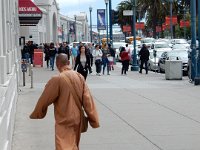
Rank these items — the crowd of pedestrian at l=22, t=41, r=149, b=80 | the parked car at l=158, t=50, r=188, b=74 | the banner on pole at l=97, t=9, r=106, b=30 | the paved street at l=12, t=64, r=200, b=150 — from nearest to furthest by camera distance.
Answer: the paved street at l=12, t=64, r=200, b=150 → the crowd of pedestrian at l=22, t=41, r=149, b=80 → the parked car at l=158, t=50, r=188, b=74 → the banner on pole at l=97, t=9, r=106, b=30

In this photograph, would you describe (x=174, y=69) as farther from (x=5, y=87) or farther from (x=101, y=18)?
(x=101, y=18)

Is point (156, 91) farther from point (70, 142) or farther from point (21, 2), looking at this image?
point (70, 142)

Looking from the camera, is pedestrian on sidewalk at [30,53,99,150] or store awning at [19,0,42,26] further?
store awning at [19,0,42,26]

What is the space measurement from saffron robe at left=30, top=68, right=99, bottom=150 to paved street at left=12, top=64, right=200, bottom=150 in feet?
7.68

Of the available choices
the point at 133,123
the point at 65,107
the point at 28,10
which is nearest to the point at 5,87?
the point at 65,107

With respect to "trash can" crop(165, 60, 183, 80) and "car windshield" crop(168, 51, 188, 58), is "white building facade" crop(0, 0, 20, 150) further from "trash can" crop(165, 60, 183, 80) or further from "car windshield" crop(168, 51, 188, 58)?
"car windshield" crop(168, 51, 188, 58)

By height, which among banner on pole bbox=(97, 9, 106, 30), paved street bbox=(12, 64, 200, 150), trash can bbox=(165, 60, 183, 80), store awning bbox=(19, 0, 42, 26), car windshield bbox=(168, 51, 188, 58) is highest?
banner on pole bbox=(97, 9, 106, 30)

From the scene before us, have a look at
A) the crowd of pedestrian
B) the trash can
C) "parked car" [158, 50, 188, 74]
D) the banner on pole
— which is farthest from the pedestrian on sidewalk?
the banner on pole

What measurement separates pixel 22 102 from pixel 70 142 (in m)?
9.28

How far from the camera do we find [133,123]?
11.9m

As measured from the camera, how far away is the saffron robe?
680cm

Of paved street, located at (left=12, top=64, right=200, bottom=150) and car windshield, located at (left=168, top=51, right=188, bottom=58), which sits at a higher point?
car windshield, located at (left=168, top=51, right=188, bottom=58)

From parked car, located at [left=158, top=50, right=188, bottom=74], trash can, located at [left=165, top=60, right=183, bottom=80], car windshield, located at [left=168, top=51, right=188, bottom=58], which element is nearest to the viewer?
trash can, located at [left=165, top=60, right=183, bottom=80]

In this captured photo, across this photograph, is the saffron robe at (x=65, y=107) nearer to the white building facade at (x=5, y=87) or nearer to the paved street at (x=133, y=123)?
the white building facade at (x=5, y=87)
